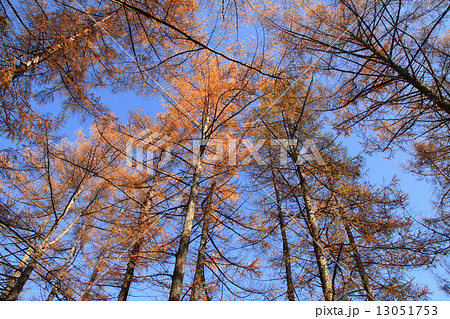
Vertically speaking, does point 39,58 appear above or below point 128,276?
above

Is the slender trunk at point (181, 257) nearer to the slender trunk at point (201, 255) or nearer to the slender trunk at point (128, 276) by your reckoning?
the slender trunk at point (201, 255)

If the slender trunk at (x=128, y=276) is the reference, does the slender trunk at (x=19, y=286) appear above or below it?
below

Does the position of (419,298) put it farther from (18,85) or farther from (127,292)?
(18,85)

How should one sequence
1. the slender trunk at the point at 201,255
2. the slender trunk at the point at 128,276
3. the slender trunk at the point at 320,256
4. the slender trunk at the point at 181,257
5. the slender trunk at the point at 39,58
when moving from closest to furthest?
the slender trunk at the point at 181,257, the slender trunk at the point at 39,58, the slender trunk at the point at 320,256, the slender trunk at the point at 201,255, the slender trunk at the point at 128,276

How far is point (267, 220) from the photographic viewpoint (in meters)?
5.75

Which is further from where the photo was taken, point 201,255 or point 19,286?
point 201,255

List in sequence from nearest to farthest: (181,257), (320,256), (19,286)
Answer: (181,257) → (320,256) → (19,286)

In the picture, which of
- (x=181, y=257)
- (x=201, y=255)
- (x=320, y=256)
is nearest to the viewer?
(x=181, y=257)

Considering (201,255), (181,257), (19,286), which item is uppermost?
(201,255)

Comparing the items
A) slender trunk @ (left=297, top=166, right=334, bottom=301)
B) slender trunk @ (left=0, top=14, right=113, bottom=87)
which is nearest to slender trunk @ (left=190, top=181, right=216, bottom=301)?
slender trunk @ (left=297, top=166, right=334, bottom=301)

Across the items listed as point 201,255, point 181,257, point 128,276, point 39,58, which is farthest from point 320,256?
point 39,58

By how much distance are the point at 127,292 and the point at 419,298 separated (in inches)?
251

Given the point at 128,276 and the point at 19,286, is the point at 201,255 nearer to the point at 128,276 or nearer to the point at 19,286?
the point at 128,276

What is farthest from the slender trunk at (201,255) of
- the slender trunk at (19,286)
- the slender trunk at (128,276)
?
the slender trunk at (19,286)
